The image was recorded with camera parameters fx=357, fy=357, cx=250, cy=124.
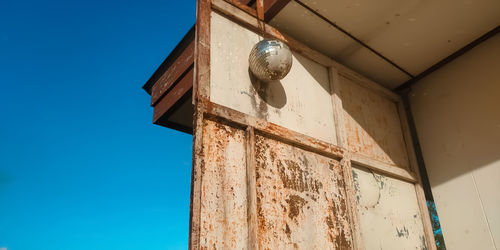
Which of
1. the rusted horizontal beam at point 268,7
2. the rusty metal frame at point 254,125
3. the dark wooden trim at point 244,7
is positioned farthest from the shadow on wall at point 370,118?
the dark wooden trim at point 244,7

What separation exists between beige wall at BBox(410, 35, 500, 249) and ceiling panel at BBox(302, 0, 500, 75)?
1.05 feet

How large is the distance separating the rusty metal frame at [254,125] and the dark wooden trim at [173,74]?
1.09 m

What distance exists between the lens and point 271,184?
8.86 ft

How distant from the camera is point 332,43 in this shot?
12.8 ft

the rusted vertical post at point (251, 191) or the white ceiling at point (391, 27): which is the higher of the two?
the white ceiling at point (391, 27)

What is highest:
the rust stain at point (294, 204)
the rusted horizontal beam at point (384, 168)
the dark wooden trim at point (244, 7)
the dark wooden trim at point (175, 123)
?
the dark wooden trim at point (244, 7)

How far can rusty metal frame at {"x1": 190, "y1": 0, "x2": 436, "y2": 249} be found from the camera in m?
2.40

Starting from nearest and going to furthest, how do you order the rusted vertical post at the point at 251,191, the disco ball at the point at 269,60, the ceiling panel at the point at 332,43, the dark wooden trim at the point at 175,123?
the rusted vertical post at the point at 251,191 → the disco ball at the point at 269,60 → the ceiling panel at the point at 332,43 → the dark wooden trim at the point at 175,123

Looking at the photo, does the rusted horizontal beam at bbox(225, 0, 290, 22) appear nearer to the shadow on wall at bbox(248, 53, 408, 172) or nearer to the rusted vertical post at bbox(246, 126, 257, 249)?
the shadow on wall at bbox(248, 53, 408, 172)

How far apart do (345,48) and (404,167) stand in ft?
5.14

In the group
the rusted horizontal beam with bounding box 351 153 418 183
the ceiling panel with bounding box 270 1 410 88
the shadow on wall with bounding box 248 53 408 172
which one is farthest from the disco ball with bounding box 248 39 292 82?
the rusted horizontal beam with bounding box 351 153 418 183

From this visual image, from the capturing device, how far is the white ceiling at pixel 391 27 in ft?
11.3

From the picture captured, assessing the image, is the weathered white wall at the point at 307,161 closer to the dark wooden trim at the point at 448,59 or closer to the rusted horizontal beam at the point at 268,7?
the rusted horizontal beam at the point at 268,7

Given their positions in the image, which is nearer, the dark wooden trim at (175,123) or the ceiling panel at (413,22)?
the ceiling panel at (413,22)
